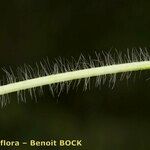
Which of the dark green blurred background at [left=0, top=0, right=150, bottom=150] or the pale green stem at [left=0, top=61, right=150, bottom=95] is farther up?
the dark green blurred background at [left=0, top=0, right=150, bottom=150]

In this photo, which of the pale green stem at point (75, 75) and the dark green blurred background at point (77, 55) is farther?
the dark green blurred background at point (77, 55)

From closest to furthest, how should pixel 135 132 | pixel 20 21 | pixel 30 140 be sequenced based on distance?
pixel 30 140 → pixel 135 132 → pixel 20 21

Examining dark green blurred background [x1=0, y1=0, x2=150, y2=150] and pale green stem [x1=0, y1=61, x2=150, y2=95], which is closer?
pale green stem [x1=0, y1=61, x2=150, y2=95]

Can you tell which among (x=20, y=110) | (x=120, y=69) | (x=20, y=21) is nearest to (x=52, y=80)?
(x=120, y=69)

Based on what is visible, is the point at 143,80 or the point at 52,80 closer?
the point at 52,80

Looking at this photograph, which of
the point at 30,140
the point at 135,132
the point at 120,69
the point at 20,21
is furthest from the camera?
the point at 20,21

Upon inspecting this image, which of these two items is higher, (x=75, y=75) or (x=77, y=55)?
(x=77, y=55)

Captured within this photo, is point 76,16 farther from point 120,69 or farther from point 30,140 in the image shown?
point 120,69

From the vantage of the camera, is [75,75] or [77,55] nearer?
[75,75]
